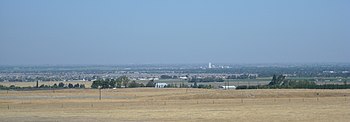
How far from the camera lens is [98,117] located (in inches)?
1647

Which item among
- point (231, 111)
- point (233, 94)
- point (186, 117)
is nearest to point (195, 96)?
point (233, 94)

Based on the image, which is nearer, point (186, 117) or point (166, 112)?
point (186, 117)

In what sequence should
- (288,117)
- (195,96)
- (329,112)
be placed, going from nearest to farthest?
(288,117) → (329,112) → (195,96)

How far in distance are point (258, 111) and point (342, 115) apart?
7.40 metres

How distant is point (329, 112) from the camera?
44.3 metres

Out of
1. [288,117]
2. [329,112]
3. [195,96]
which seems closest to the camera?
[288,117]

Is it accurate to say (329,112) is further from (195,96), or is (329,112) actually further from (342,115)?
(195,96)

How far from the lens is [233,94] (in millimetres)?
72312

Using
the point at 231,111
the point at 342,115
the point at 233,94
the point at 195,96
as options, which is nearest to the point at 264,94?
the point at 233,94

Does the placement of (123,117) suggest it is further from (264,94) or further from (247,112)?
(264,94)

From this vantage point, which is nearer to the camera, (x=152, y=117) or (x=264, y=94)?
(x=152, y=117)

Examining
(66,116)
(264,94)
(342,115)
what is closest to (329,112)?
(342,115)

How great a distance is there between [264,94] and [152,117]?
3253 cm

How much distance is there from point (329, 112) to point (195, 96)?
1110 inches
